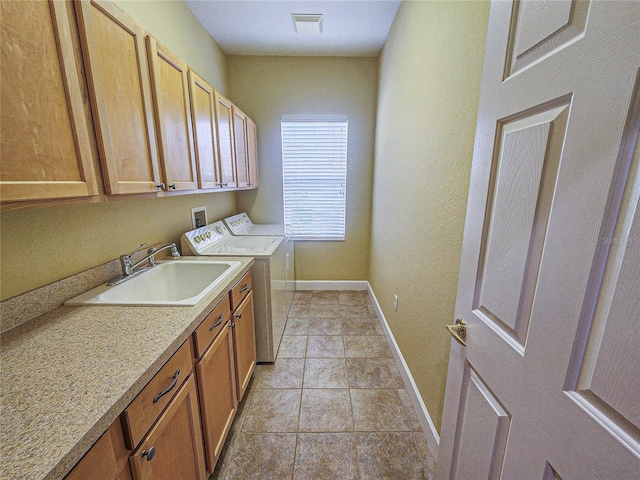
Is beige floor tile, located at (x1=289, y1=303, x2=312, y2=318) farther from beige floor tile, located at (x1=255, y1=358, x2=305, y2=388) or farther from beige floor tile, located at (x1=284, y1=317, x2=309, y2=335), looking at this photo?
beige floor tile, located at (x1=255, y1=358, x2=305, y2=388)

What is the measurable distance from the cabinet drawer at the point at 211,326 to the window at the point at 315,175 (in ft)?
6.65

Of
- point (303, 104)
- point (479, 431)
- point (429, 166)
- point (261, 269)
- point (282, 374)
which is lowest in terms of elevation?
point (282, 374)

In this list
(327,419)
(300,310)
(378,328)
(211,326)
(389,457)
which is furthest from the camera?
(300,310)

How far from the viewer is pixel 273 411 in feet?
5.33

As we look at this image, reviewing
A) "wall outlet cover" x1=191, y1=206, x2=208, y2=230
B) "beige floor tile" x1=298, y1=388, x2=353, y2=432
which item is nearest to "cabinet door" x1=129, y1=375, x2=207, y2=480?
"beige floor tile" x1=298, y1=388, x2=353, y2=432

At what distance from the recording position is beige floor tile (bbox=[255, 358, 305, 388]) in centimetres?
185

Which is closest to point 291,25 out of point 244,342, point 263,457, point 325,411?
point 244,342

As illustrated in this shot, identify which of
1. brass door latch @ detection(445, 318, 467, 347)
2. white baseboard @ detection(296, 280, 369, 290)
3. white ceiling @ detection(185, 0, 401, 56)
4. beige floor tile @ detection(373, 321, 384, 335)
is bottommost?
beige floor tile @ detection(373, 321, 384, 335)

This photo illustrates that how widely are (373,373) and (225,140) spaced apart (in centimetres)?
215

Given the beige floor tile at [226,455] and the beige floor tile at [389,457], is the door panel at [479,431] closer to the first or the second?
the beige floor tile at [389,457]

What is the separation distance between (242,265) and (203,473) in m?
0.98

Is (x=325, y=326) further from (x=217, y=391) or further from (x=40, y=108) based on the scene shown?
(x=40, y=108)

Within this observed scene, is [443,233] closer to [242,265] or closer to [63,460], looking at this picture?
[242,265]

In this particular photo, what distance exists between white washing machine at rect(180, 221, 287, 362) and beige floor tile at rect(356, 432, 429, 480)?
92cm
